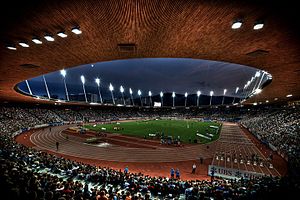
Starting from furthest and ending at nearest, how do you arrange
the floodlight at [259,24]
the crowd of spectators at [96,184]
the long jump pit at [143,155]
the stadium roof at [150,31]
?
1. the long jump pit at [143,155]
2. the crowd of spectators at [96,184]
3. the floodlight at [259,24]
4. the stadium roof at [150,31]

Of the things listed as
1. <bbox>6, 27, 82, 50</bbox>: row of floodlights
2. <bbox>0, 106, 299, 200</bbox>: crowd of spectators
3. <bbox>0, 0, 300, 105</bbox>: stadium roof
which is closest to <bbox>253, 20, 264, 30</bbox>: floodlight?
<bbox>0, 0, 300, 105</bbox>: stadium roof

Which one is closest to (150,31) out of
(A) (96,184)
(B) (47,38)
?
(B) (47,38)

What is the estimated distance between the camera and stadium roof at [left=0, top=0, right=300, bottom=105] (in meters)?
6.08

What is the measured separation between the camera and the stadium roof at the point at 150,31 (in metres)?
6.08

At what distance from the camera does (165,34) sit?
8766 millimetres

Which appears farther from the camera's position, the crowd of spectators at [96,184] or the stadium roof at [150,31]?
the crowd of spectators at [96,184]

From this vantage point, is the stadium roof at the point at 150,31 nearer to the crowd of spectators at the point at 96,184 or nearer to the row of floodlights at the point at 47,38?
the row of floodlights at the point at 47,38

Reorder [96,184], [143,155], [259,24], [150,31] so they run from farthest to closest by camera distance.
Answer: [143,155], [96,184], [150,31], [259,24]

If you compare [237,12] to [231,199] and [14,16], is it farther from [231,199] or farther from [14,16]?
[231,199]

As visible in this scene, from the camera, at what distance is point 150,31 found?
8438mm

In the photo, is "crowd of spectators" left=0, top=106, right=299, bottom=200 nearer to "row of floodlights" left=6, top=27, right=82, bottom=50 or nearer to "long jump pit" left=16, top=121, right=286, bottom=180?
"long jump pit" left=16, top=121, right=286, bottom=180

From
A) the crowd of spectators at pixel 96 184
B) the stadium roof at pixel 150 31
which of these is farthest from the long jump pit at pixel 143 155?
the stadium roof at pixel 150 31

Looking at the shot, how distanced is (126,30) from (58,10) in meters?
2.84

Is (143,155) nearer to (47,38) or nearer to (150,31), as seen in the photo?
(150,31)
